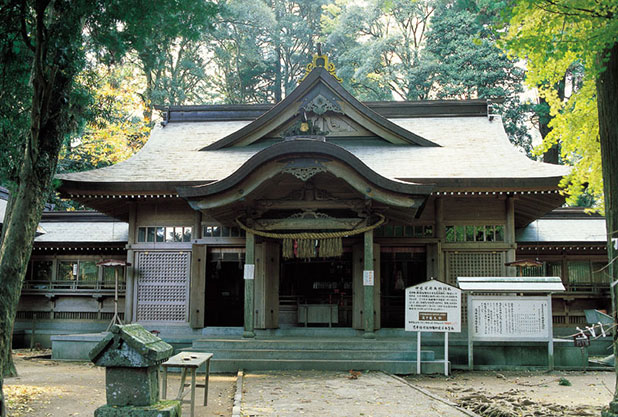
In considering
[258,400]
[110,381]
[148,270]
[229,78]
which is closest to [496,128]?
[148,270]

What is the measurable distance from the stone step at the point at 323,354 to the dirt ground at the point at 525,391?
53cm

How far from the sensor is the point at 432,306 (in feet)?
38.2

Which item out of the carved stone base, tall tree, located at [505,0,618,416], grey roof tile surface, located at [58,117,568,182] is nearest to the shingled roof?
grey roof tile surface, located at [58,117,568,182]

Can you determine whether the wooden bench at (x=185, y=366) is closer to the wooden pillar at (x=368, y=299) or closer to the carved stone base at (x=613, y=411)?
the wooden pillar at (x=368, y=299)

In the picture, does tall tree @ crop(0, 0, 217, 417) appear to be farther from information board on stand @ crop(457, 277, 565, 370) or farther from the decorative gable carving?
information board on stand @ crop(457, 277, 565, 370)

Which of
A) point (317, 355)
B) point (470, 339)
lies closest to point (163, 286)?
point (317, 355)

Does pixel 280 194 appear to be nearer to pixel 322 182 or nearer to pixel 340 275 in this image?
pixel 322 182

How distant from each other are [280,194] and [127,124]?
46.0 ft

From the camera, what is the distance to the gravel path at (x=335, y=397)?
7.50 m

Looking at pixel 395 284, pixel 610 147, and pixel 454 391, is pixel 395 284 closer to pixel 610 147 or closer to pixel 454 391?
pixel 454 391

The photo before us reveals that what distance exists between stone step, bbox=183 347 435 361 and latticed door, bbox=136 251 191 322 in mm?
3060

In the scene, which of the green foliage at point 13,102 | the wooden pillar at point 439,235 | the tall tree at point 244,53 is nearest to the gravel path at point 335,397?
the wooden pillar at point 439,235

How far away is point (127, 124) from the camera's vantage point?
2569cm

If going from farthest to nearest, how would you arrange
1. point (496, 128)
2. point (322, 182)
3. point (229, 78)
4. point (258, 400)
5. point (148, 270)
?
point (229, 78) < point (496, 128) < point (148, 270) < point (322, 182) < point (258, 400)
